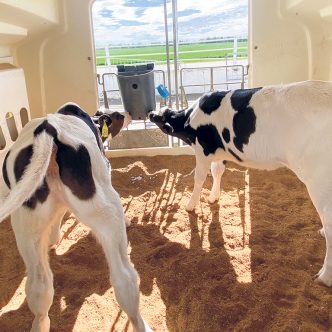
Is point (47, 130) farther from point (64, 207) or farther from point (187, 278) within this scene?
point (187, 278)

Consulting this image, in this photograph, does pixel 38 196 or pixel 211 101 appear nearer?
pixel 38 196

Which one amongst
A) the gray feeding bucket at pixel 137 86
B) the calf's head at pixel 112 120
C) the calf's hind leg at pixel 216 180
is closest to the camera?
the calf's head at pixel 112 120

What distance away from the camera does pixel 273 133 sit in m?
2.54

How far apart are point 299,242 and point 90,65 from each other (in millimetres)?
3578

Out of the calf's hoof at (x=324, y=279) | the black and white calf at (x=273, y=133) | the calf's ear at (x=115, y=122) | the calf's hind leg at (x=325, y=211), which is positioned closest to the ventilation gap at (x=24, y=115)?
the calf's ear at (x=115, y=122)

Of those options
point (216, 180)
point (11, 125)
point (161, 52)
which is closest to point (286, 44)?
point (216, 180)

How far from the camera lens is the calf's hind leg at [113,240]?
1635 mm

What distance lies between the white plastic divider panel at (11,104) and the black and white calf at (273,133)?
1.83 metres

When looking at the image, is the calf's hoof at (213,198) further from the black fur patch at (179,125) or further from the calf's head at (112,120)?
the calf's head at (112,120)

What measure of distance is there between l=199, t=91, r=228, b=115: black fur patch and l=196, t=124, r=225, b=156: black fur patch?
0.15m

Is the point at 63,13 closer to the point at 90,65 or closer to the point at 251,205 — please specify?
the point at 90,65

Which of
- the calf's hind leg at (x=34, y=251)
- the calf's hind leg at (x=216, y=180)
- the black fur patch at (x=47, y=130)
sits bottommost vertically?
the calf's hind leg at (x=216, y=180)

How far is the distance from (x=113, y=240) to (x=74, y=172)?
13.6 inches

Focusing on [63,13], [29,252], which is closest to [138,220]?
[29,252]
